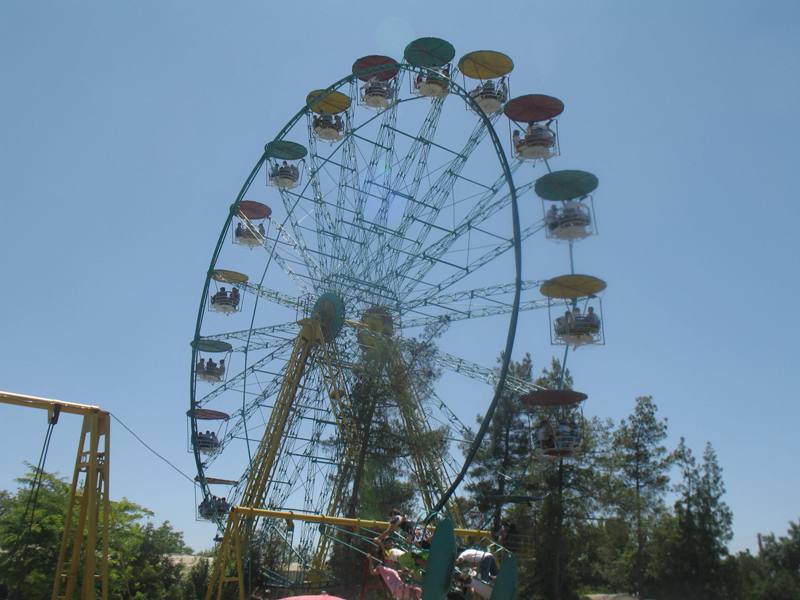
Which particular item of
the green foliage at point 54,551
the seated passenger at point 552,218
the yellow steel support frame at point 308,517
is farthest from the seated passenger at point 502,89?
the green foliage at point 54,551

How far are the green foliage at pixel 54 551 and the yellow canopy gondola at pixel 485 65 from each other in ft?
60.7

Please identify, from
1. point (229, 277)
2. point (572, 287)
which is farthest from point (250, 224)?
point (572, 287)

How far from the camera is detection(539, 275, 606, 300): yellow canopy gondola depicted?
829 inches

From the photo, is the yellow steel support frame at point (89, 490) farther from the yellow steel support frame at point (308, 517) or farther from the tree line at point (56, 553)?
the tree line at point (56, 553)

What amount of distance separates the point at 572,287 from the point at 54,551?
19.5 meters

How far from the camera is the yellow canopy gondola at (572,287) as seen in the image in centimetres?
2106

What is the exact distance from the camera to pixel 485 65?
2388 cm

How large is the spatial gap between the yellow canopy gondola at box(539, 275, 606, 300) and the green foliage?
51.8 ft

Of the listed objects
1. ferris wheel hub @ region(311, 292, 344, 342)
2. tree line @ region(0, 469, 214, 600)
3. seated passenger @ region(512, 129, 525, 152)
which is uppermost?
seated passenger @ region(512, 129, 525, 152)

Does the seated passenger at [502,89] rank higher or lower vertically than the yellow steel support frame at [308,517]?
higher

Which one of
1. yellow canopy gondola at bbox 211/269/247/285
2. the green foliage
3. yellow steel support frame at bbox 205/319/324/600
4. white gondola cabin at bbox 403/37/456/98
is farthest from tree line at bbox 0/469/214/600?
white gondola cabin at bbox 403/37/456/98

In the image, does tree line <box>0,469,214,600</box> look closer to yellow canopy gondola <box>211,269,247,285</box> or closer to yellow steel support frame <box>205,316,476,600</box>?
yellow steel support frame <box>205,316,476,600</box>

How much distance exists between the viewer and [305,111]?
84.0 feet

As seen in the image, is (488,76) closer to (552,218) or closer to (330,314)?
(552,218)
